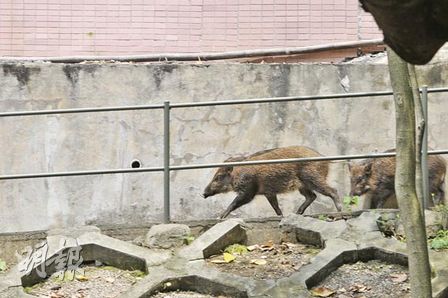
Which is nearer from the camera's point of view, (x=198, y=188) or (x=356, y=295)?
(x=356, y=295)

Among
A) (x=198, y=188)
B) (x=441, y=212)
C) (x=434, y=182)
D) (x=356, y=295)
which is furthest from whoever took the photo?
(x=198, y=188)

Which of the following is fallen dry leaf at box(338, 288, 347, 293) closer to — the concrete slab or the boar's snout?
the concrete slab

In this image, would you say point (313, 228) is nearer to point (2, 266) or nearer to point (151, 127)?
point (2, 266)

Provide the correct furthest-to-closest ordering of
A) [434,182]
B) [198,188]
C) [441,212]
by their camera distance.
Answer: [198,188] < [434,182] < [441,212]

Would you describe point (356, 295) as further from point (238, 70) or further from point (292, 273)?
point (238, 70)

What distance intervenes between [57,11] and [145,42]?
3.87ft

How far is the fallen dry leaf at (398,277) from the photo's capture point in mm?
5770

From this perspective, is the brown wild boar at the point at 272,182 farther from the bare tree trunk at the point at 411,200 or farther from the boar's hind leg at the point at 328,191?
the bare tree trunk at the point at 411,200

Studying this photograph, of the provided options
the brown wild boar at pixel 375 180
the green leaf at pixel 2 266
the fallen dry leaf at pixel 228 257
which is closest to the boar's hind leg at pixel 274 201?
the brown wild boar at pixel 375 180

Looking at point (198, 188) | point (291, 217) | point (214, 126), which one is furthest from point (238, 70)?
point (291, 217)

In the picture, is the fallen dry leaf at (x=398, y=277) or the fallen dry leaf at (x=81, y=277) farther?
the fallen dry leaf at (x=81, y=277)

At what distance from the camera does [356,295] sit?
18.3 feet

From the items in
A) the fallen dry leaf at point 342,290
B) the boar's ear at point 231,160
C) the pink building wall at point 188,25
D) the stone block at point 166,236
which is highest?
the pink building wall at point 188,25

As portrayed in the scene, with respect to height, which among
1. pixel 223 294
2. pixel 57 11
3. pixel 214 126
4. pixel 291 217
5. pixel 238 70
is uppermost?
pixel 57 11
